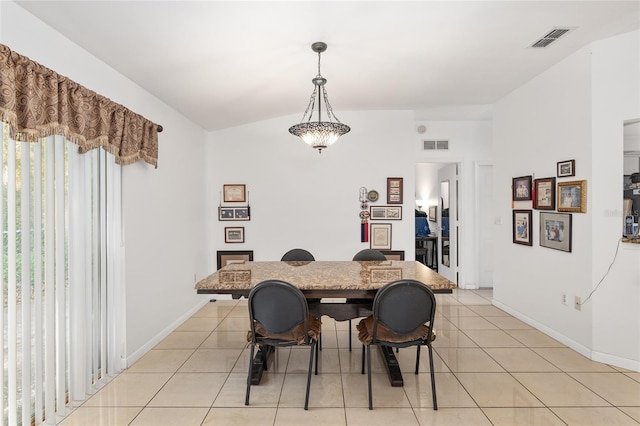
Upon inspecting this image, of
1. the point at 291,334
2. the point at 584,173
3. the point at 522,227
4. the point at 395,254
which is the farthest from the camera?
the point at 395,254

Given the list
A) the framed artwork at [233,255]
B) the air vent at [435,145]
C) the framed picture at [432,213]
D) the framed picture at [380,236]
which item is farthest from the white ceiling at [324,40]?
the framed picture at [432,213]

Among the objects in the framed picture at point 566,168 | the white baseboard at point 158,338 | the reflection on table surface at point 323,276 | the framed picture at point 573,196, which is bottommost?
the white baseboard at point 158,338

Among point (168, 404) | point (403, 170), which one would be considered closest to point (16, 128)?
point (168, 404)

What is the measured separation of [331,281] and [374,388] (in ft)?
2.77

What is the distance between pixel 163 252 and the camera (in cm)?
360

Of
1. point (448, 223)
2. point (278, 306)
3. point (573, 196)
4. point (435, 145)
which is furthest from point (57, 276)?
point (448, 223)

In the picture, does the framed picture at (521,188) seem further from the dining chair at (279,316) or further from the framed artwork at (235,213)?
the framed artwork at (235,213)

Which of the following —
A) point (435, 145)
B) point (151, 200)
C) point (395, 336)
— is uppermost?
point (435, 145)

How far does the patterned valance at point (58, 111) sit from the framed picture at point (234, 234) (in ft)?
7.12

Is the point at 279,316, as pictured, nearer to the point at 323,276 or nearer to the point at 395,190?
the point at 323,276

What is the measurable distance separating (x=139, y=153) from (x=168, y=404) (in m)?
1.98

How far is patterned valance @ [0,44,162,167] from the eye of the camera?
1761 millimetres

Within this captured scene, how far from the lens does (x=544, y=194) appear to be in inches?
141

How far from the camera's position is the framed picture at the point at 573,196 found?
304cm
